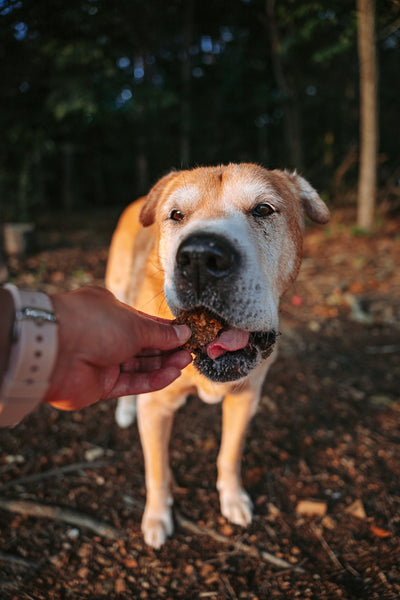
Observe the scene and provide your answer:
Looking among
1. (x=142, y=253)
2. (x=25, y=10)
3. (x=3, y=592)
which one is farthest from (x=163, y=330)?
(x=25, y=10)

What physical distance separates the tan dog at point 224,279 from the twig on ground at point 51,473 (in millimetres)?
588

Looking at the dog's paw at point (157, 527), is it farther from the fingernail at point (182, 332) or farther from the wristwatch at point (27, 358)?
the wristwatch at point (27, 358)

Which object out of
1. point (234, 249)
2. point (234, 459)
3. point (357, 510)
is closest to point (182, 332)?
point (234, 249)

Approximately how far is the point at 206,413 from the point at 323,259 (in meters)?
4.25

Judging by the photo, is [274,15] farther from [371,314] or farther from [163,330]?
[163,330]

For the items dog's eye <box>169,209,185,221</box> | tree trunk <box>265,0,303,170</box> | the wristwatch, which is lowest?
the wristwatch

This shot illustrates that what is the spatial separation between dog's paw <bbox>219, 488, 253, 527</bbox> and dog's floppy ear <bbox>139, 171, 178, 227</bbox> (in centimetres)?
195

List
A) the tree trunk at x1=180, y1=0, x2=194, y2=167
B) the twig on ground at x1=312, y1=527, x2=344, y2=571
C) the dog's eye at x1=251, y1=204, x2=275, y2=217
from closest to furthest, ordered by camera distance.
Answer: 1. the dog's eye at x1=251, y1=204, x2=275, y2=217
2. the twig on ground at x1=312, y1=527, x2=344, y2=571
3. the tree trunk at x1=180, y1=0, x2=194, y2=167

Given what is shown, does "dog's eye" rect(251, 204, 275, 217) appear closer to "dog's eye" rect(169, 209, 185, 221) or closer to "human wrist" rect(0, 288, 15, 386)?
"dog's eye" rect(169, 209, 185, 221)

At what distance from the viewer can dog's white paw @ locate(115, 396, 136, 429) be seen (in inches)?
124

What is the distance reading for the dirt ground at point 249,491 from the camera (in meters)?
2.00

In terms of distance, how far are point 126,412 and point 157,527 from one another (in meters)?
1.07

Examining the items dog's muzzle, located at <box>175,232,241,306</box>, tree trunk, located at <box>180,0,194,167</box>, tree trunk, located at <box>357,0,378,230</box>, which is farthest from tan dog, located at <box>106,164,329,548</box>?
tree trunk, located at <box>180,0,194,167</box>

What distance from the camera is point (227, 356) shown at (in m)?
1.69
